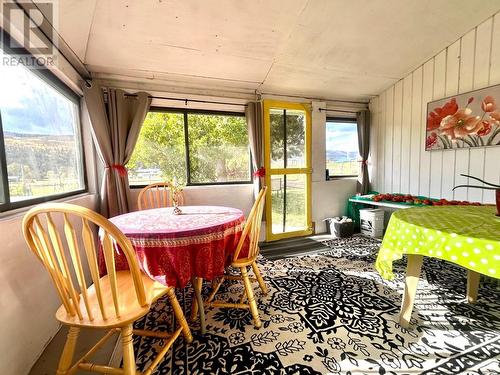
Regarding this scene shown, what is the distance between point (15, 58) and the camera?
57.4 inches

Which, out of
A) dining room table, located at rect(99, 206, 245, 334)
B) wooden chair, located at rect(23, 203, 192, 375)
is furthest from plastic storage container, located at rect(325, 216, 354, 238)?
wooden chair, located at rect(23, 203, 192, 375)

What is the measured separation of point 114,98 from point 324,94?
115 inches

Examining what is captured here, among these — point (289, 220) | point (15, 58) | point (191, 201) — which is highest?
point (15, 58)

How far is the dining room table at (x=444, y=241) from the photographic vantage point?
1.03 m

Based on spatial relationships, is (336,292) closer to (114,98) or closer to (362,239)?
(362,239)

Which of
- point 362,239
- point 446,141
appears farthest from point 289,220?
point 446,141

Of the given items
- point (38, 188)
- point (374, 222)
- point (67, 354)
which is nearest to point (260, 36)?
point (38, 188)

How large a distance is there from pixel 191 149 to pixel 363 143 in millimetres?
2870

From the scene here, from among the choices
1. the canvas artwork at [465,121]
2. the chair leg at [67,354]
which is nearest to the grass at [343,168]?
the canvas artwork at [465,121]

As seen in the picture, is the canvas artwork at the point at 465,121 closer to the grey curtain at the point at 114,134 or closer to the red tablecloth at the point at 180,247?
the red tablecloth at the point at 180,247

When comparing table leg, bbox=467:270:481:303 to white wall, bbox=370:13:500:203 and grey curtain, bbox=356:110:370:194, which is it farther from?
grey curtain, bbox=356:110:370:194

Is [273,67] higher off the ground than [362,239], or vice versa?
[273,67]

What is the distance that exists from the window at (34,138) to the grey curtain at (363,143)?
4.03 meters

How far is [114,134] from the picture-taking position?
2541 millimetres
